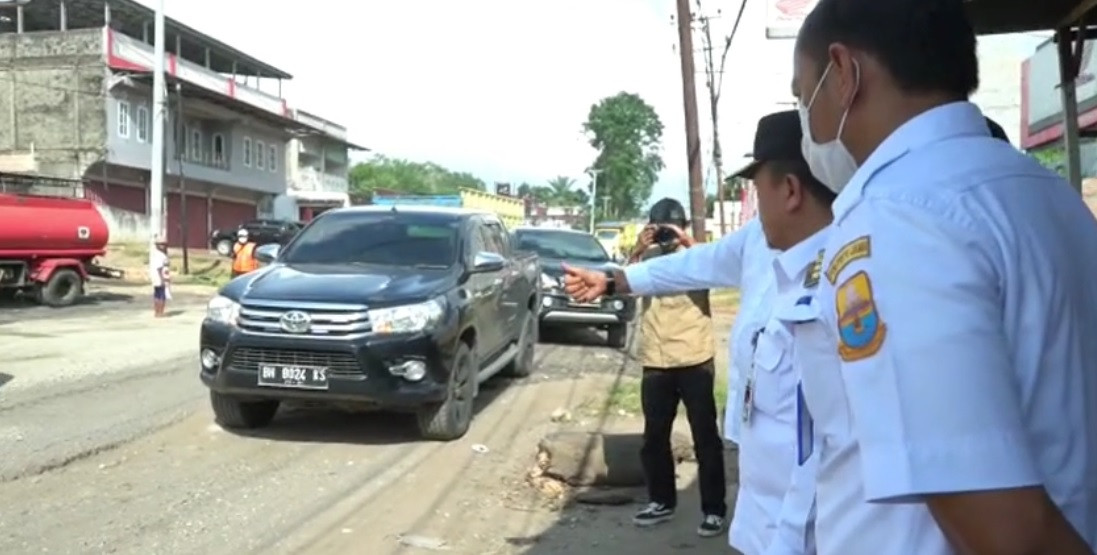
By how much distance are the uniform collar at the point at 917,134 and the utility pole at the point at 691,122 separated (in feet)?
35.5

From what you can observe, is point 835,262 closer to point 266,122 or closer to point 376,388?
point 376,388

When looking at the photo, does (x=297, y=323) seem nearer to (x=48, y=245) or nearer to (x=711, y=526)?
(x=711, y=526)

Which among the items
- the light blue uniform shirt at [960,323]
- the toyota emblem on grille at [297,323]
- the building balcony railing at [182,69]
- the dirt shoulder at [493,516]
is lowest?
the dirt shoulder at [493,516]

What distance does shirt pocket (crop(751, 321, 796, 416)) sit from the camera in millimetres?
2402

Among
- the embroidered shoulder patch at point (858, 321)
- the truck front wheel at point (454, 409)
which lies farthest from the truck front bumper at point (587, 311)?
the embroidered shoulder patch at point (858, 321)

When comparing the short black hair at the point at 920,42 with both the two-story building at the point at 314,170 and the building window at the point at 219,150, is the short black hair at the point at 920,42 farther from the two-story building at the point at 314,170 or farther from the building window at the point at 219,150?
the two-story building at the point at 314,170

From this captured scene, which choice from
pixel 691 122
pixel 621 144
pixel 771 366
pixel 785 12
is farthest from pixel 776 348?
pixel 621 144

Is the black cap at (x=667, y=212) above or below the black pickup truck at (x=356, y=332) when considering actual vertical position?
above

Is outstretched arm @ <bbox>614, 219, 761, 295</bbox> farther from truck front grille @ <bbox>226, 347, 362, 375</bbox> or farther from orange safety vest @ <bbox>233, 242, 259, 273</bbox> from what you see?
orange safety vest @ <bbox>233, 242, 259, 273</bbox>

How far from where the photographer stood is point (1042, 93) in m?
18.4

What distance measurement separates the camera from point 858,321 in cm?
125

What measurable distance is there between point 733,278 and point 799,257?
43.6 inches

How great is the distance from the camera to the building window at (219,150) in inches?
1833

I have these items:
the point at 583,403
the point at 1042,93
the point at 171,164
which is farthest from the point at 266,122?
the point at 583,403
